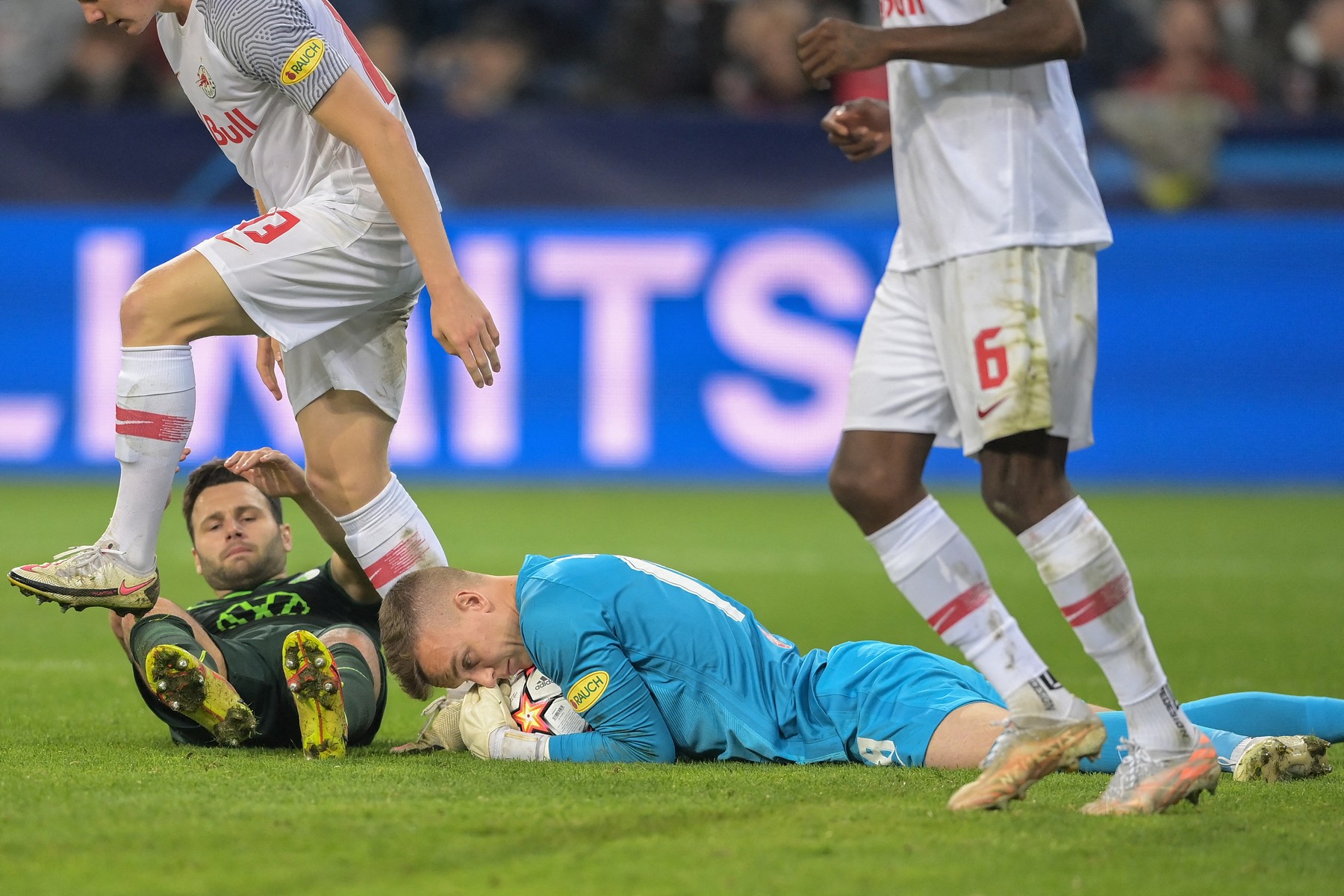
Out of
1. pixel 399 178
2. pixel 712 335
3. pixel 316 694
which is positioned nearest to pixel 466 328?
pixel 399 178

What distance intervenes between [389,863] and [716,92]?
9983 mm

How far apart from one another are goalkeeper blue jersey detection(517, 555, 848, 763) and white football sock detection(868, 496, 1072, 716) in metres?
0.61

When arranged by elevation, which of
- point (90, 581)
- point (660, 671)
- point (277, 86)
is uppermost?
point (277, 86)

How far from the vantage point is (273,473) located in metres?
4.23

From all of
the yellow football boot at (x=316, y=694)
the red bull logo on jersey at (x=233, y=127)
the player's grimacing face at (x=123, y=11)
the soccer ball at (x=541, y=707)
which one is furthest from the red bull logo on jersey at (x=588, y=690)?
the player's grimacing face at (x=123, y=11)

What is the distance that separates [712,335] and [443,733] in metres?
6.70

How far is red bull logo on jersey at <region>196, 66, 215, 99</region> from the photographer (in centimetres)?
381

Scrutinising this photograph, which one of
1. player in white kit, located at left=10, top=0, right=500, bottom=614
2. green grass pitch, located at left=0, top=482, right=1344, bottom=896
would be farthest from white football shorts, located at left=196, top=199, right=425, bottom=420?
Answer: green grass pitch, located at left=0, top=482, right=1344, bottom=896

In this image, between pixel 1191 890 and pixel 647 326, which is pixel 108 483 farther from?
pixel 1191 890

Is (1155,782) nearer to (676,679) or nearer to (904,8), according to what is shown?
(676,679)

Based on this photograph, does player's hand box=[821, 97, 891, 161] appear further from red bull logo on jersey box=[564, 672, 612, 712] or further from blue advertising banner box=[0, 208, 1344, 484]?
blue advertising banner box=[0, 208, 1344, 484]

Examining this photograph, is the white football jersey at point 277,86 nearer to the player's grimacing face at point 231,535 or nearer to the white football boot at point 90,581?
the player's grimacing face at point 231,535

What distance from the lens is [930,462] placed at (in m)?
10.9

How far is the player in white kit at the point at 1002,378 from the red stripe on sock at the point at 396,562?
128 cm
